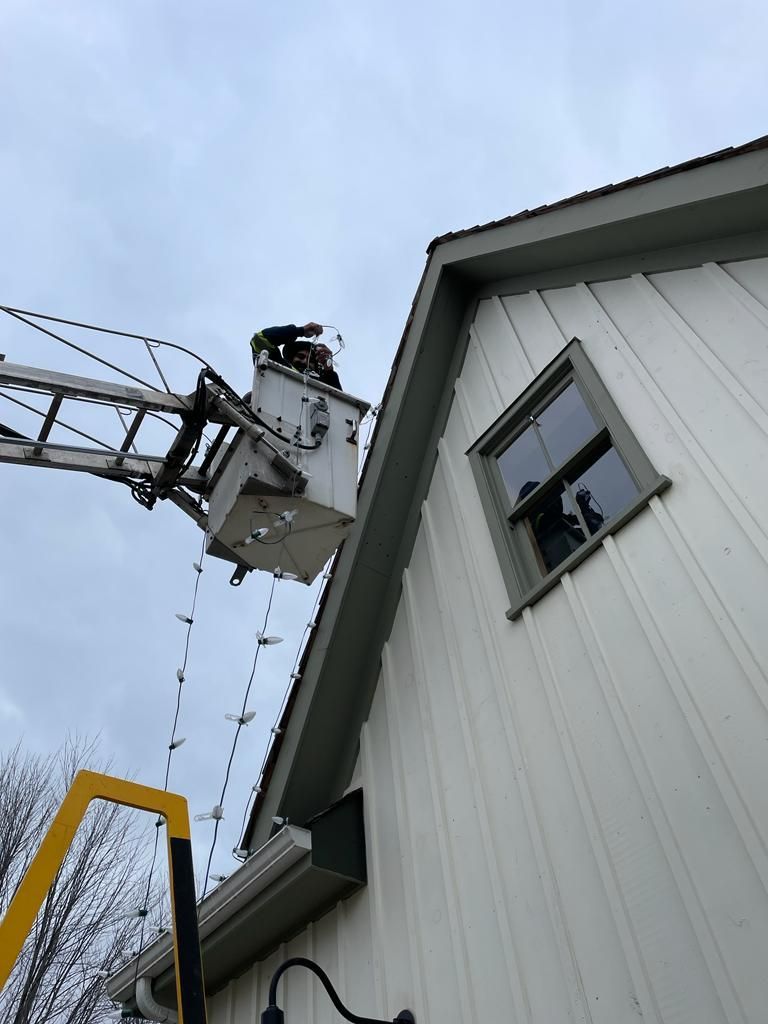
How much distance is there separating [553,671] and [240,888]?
7.35 feet

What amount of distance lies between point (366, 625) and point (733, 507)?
2.76 m

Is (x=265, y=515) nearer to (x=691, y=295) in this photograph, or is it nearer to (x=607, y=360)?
(x=607, y=360)

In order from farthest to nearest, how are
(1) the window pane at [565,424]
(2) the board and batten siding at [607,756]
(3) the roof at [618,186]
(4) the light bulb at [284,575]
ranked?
(4) the light bulb at [284,575] < (1) the window pane at [565,424] < (3) the roof at [618,186] < (2) the board and batten siding at [607,756]

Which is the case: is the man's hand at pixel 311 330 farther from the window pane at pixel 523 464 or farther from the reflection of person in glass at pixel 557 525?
the reflection of person in glass at pixel 557 525

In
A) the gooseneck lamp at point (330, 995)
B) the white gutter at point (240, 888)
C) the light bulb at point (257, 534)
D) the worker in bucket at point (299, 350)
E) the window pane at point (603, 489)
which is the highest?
the worker in bucket at point (299, 350)

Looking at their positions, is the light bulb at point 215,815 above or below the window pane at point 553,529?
below

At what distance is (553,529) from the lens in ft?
14.1

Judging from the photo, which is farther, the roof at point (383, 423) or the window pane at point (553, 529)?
the roof at point (383, 423)

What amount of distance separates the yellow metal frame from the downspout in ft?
9.65

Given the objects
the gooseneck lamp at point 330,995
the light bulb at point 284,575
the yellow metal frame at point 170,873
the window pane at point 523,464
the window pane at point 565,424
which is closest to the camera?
the yellow metal frame at point 170,873

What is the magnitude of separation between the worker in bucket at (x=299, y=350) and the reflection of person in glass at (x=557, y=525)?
7.05 ft

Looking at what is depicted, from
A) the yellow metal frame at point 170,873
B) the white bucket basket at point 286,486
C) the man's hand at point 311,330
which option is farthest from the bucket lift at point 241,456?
the yellow metal frame at point 170,873

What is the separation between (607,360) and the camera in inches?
170

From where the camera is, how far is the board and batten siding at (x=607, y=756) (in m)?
2.57
